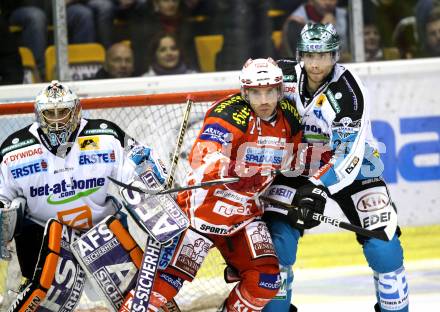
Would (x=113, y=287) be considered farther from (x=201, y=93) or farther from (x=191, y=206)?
(x=201, y=93)

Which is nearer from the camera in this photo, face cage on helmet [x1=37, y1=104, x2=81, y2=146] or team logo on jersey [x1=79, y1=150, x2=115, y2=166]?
face cage on helmet [x1=37, y1=104, x2=81, y2=146]

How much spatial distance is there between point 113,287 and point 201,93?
1388 mm

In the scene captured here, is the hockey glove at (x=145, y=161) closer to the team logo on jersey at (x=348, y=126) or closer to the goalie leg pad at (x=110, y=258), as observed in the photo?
the goalie leg pad at (x=110, y=258)

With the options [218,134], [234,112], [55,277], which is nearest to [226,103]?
[234,112]

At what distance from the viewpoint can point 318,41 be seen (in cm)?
512

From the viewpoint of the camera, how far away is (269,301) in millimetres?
5230

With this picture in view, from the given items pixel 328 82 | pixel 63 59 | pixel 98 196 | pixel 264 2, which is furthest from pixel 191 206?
pixel 264 2

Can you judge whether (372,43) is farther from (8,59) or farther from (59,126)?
(59,126)

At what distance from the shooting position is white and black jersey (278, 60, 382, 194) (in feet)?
16.8

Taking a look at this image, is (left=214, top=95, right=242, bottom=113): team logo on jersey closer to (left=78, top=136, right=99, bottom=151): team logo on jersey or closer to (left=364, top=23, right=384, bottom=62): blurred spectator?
(left=78, top=136, right=99, bottom=151): team logo on jersey

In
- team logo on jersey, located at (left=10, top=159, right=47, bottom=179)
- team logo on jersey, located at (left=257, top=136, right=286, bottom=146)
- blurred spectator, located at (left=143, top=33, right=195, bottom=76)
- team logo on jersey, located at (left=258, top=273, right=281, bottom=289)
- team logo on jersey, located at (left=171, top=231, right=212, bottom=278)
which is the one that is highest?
blurred spectator, located at (left=143, top=33, right=195, bottom=76)

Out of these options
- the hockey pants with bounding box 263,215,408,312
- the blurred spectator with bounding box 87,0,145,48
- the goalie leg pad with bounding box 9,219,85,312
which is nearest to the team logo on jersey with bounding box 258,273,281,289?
the hockey pants with bounding box 263,215,408,312

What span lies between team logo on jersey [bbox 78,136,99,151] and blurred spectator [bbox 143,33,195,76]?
2114mm

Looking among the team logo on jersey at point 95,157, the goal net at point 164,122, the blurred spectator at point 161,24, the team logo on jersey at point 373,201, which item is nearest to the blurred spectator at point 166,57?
the blurred spectator at point 161,24
